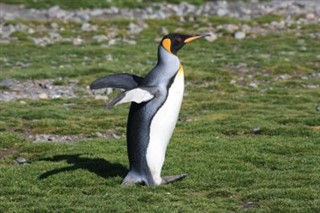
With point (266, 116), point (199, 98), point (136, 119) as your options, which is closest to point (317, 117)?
point (266, 116)

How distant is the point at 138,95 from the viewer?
43.0 feet

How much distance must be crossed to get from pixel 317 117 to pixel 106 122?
545 cm

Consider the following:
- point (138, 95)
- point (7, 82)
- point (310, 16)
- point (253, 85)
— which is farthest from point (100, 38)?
point (138, 95)

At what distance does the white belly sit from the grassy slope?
0.47m

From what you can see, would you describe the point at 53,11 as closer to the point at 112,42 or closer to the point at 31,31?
the point at 31,31

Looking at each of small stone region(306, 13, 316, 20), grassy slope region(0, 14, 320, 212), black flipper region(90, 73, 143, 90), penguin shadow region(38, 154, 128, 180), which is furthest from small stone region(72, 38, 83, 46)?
black flipper region(90, 73, 143, 90)

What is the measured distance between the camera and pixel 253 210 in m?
12.0

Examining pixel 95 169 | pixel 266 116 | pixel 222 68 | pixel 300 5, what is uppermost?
pixel 95 169

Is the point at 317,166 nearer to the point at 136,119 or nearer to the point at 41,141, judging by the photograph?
the point at 136,119

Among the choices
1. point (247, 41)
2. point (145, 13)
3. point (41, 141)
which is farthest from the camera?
point (145, 13)

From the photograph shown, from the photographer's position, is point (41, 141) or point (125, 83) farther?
point (41, 141)

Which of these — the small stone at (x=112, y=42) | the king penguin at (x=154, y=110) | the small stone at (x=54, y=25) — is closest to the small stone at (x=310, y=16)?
the small stone at (x=112, y=42)

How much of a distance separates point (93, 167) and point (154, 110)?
221cm

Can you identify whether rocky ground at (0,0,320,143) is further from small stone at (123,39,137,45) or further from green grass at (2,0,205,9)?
green grass at (2,0,205,9)
